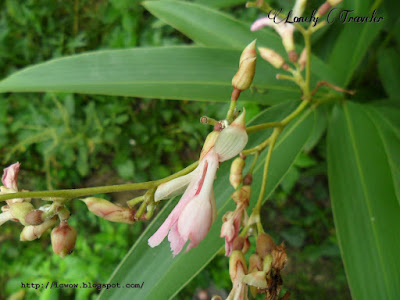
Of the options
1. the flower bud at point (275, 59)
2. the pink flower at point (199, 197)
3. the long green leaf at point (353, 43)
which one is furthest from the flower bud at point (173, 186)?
the long green leaf at point (353, 43)

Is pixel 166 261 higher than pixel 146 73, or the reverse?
pixel 146 73

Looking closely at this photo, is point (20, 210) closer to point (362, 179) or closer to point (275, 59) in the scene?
point (275, 59)

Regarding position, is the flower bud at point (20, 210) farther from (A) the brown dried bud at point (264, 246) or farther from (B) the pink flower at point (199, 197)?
(A) the brown dried bud at point (264, 246)

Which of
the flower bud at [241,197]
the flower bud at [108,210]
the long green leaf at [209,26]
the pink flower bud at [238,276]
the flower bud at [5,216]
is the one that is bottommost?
the pink flower bud at [238,276]

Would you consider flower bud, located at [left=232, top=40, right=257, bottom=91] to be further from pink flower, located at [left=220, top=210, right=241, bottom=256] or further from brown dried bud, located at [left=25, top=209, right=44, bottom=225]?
brown dried bud, located at [left=25, top=209, right=44, bottom=225]

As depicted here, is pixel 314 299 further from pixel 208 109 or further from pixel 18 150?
pixel 18 150

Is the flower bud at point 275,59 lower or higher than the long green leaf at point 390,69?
higher

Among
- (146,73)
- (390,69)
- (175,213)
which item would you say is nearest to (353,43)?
(390,69)
